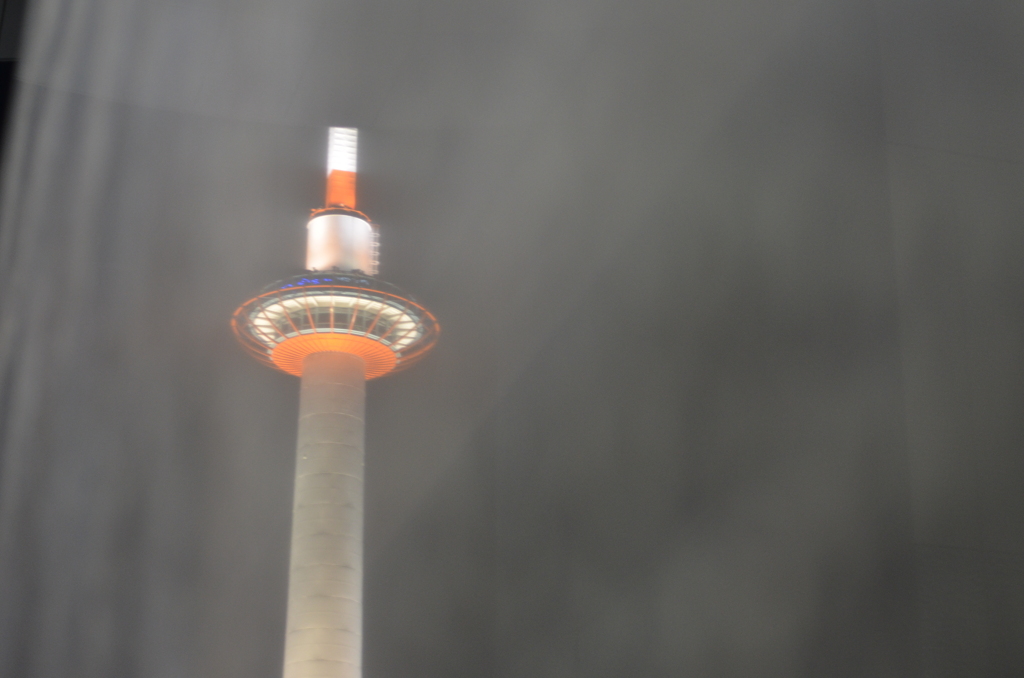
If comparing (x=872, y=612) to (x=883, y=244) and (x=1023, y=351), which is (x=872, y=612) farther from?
(x=883, y=244)

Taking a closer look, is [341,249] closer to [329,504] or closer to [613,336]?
[329,504]

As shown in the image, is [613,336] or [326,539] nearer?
[613,336]

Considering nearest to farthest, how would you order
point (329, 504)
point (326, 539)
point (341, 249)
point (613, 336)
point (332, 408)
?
point (613, 336) → point (326, 539) → point (329, 504) → point (332, 408) → point (341, 249)

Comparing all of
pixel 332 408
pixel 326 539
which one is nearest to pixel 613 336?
pixel 326 539

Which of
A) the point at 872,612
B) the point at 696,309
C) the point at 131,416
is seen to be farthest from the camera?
the point at 131,416

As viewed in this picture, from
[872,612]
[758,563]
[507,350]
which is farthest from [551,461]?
[872,612]

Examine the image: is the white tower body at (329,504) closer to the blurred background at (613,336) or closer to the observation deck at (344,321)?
the observation deck at (344,321)
